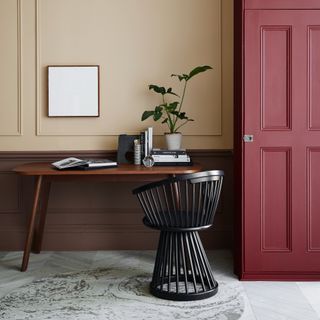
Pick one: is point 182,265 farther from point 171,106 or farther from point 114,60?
point 114,60

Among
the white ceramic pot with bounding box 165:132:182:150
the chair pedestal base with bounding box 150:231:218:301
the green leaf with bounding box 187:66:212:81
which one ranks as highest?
the green leaf with bounding box 187:66:212:81

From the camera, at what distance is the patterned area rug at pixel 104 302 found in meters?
2.23

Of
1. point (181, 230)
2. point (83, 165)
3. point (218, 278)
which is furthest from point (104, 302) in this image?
point (83, 165)

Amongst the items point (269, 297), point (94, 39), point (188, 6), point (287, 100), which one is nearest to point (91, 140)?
point (94, 39)

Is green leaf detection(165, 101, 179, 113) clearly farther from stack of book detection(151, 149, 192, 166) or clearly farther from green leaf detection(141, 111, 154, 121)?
stack of book detection(151, 149, 192, 166)

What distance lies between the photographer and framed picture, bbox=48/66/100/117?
3.43 metres

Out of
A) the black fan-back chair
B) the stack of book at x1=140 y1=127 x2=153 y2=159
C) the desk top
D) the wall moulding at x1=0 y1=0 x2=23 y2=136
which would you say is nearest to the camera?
A: the black fan-back chair

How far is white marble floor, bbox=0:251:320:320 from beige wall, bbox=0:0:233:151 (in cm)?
83

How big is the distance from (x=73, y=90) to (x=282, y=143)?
5.37ft

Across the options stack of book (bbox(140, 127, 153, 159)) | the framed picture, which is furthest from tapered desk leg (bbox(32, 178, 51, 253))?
stack of book (bbox(140, 127, 153, 159))

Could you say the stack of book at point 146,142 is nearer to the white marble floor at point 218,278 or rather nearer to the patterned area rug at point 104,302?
the white marble floor at point 218,278

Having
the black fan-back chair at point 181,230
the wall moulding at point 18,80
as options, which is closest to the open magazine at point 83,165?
the black fan-back chair at point 181,230

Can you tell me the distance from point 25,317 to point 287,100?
1928mm

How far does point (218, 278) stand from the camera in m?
2.81
